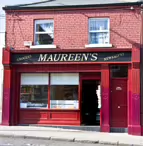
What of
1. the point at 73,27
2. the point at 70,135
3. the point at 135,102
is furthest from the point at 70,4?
the point at 70,135

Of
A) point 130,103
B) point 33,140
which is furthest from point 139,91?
point 33,140

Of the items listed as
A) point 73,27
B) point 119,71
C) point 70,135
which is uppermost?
point 73,27

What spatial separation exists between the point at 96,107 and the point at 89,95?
69 centimetres

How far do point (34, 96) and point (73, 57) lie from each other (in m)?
2.91

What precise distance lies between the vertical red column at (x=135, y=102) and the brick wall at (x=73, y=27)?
125 centimetres

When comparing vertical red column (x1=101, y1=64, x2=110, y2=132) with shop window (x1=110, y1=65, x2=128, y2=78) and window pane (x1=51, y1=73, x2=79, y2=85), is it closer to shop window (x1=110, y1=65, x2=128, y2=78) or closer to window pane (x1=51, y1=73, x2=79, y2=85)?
shop window (x1=110, y1=65, x2=128, y2=78)

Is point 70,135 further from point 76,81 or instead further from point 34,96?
point 34,96

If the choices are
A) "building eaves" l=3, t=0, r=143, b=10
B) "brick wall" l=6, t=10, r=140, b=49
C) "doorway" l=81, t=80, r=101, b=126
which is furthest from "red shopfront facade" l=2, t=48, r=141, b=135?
"building eaves" l=3, t=0, r=143, b=10

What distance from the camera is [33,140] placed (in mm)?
13906

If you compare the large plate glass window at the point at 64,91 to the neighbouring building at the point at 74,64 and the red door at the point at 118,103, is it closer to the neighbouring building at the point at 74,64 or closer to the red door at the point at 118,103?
the neighbouring building at the point at 74,64

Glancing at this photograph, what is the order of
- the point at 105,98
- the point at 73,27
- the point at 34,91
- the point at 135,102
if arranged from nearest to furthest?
the point at 135,102 → the point at 105,98 → the point at 73,27 → the point at 34,91

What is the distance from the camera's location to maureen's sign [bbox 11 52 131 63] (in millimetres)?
16547

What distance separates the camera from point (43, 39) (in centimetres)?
1762

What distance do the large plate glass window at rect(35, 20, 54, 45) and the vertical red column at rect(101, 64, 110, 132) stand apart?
309cm
